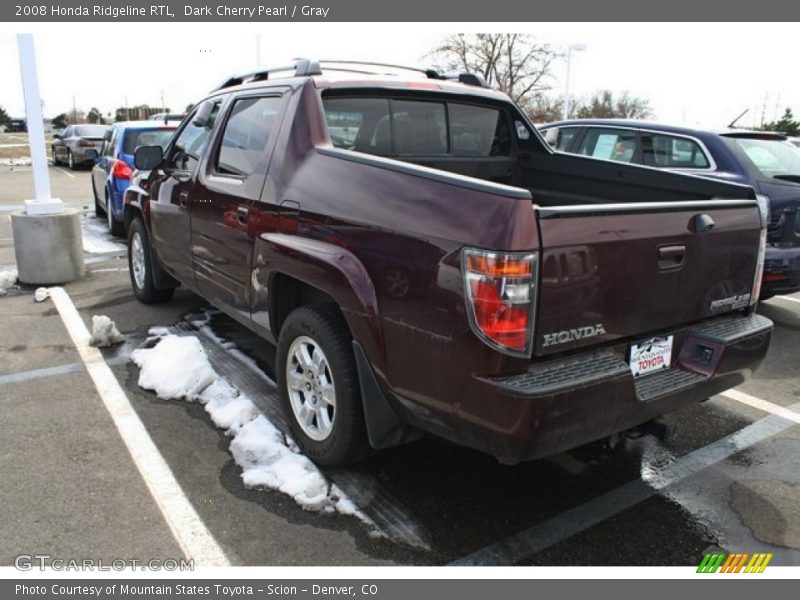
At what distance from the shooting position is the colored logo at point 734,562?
2.69 m

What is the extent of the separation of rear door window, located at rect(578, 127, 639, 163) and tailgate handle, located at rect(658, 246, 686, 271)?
4.38 m

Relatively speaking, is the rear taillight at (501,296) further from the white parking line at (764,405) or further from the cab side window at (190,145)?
the cab side window at (190,145)

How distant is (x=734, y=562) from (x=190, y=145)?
4392 mm

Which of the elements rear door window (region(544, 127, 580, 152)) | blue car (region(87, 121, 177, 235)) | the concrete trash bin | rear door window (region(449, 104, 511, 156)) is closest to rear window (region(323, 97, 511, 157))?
rear door window (region(449, 104, 511, 156))

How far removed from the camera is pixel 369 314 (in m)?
2.79

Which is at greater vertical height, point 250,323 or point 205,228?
point 205,228

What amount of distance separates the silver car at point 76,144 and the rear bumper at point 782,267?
22.2m

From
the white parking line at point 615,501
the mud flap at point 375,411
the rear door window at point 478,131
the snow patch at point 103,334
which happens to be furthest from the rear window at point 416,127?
the snow patch at point 103,334

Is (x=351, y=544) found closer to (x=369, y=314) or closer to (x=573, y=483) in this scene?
(x=369, y=314)

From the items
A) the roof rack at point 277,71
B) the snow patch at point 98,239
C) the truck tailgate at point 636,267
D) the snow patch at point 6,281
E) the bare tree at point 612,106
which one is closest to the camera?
the truck tailgate at point 636,267

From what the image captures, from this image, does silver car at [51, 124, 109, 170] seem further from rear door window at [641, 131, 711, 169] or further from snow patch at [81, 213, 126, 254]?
rear door window at [641, 131, 711, 169]

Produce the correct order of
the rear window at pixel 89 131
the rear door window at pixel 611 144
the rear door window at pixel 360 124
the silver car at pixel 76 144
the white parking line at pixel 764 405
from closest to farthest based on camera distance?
the rear door window at pixel 360 124
the white parking line at pixel 764 405
the rear door window at pixel 611 144
the silver car at pixel 76 144
the rear window at pixel 89 131
